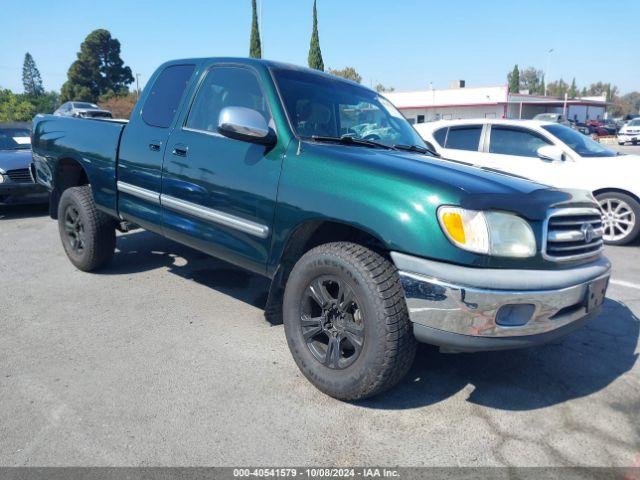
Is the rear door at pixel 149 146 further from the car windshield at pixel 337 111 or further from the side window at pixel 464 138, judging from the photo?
the side window at pixel 464 138

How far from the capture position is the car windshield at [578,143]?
7.03 meters

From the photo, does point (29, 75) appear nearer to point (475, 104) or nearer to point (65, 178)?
point (475, 104)

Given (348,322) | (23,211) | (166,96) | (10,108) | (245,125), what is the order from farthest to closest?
(10,108) < (23,211) < (166,96) < (245,125) < (348,322)

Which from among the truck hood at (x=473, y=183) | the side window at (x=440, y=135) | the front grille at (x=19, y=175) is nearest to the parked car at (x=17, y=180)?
the front grille at (x=19, y=175)

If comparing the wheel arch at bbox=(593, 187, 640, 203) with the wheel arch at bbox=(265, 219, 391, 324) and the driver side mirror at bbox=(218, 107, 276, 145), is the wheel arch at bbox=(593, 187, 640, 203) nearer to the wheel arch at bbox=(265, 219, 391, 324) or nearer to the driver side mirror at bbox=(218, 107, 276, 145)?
the wheel arch at bbox=(265, 219, 391, 324)

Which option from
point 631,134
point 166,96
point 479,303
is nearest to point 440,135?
point 166,96

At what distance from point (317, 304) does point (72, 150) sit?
3219 mm

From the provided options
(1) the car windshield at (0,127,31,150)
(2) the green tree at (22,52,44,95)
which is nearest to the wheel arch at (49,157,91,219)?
(1) the car windshield at (0,127,31,150)

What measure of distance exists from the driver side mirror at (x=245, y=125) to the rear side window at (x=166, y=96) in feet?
3.46

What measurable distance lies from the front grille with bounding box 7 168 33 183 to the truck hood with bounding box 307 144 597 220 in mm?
6776

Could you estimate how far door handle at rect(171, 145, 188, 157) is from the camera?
3.73 metres

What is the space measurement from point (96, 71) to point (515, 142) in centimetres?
5912

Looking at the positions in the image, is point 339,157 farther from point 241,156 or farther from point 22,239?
point 22,239

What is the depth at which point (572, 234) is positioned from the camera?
2779 millimetres
